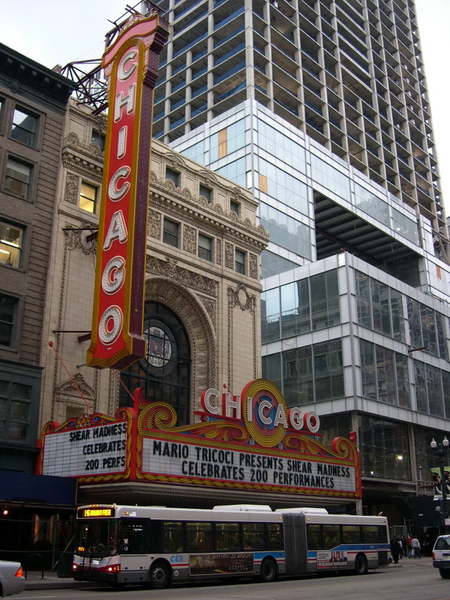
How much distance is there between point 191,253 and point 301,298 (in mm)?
18360

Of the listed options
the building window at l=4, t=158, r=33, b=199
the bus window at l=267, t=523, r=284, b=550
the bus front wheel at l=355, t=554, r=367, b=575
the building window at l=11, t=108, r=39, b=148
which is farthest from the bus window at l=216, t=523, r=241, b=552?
the building window at l=11, t=108, r=39, b=148

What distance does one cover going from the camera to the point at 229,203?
3959 cm

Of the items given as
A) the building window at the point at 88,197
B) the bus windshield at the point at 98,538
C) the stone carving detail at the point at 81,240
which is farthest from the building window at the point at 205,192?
the bus windshield at the point at 98,538

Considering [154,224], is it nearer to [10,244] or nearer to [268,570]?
[10,244]

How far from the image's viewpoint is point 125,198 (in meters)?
28.1

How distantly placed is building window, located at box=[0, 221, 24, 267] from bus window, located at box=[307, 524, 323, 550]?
54.8ft

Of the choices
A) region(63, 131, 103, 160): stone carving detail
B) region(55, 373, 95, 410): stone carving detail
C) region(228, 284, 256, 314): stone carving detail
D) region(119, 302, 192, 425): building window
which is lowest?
region(55, 373, 95, 410): stone carving detail

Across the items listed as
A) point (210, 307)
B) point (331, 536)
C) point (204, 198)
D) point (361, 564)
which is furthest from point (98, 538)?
point (204, 198)

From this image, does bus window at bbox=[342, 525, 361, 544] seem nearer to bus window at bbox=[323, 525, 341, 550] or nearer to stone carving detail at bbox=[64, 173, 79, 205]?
bus window at bbox=[323, 525, 341, 550]

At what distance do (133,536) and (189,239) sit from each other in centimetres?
1898

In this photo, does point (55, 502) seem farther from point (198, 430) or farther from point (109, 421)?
point (198, 430)

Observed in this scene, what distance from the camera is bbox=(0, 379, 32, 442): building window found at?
84.4ft

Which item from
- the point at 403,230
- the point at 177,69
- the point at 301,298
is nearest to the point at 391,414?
the point at 301,298

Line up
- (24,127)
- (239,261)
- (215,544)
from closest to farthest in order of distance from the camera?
(215,544)
(24,127)
(239,261)
